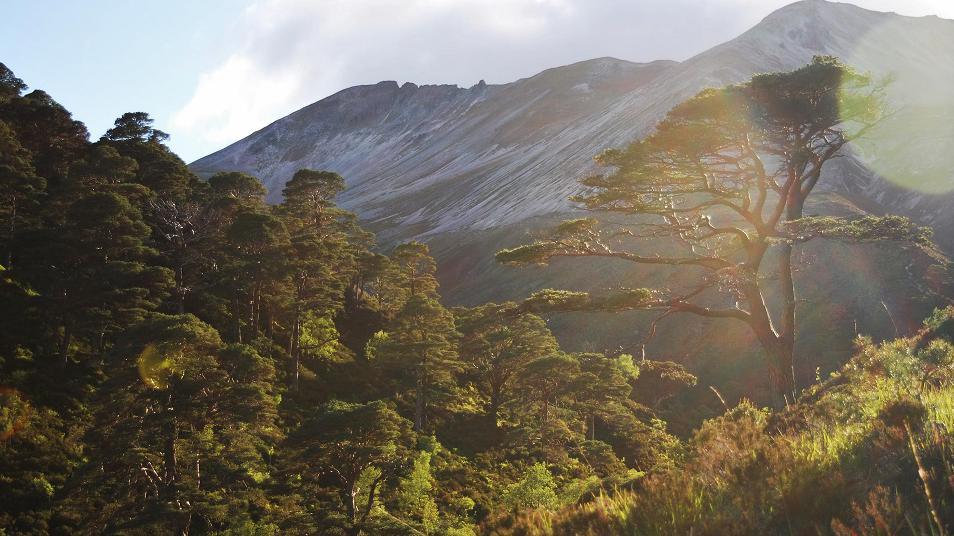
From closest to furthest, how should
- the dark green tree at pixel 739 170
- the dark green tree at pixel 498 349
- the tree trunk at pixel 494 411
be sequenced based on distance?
the dark green tree at pixel 739 170, the tree trunk at pixel 494 411, the dark green tree at pixel 498 349

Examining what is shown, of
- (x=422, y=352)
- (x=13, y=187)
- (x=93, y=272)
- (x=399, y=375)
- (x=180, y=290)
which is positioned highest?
(x=13, y=187)

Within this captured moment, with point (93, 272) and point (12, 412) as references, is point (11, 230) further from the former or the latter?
point (12, 412)

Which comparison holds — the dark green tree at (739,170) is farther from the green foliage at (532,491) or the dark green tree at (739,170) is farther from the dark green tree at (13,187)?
the dark green tree at (13,187)

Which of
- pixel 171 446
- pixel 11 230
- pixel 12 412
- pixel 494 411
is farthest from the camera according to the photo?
pixel 494 411

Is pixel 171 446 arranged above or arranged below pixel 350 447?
above

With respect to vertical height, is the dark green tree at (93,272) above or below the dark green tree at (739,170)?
above

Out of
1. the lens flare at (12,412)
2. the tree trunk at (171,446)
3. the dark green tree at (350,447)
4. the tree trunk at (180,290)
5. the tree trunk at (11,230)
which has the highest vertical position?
the tree trunk at (11,230)

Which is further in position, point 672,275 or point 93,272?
point 672,275

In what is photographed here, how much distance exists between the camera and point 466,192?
16600 cm

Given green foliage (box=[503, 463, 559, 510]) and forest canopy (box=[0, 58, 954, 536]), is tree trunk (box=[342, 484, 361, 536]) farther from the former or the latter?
green foliage (box=[503, 463, 559, 510])

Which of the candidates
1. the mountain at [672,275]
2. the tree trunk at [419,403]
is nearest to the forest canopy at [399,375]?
the tree trunk at [419,403]

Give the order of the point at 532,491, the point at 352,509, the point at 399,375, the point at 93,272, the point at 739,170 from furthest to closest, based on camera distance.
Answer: the point at 399,375 < the point at 93,272 < the point at 532,491 < the point at 352,509 < the point at 739,170

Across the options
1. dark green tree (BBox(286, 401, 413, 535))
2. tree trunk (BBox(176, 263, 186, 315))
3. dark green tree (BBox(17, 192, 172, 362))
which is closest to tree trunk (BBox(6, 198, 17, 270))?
dark green tree (BBox(17, 192, 172, 362))

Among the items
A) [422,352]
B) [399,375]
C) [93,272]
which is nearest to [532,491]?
[422,352]
